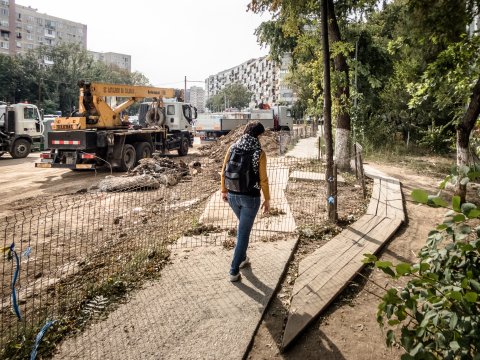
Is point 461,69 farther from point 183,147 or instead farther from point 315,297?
point 183,147

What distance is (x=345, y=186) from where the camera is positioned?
9609mm

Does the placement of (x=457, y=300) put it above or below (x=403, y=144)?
below

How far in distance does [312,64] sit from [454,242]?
752 centimetres

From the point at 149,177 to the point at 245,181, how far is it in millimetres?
7013

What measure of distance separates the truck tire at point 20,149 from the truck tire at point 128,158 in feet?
23.6

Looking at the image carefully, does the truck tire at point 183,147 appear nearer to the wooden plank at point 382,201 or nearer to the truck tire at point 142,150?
the truck tire at point 142,150

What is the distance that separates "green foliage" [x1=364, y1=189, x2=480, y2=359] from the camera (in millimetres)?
1384

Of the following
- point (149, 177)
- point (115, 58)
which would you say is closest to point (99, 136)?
point (149, 177)

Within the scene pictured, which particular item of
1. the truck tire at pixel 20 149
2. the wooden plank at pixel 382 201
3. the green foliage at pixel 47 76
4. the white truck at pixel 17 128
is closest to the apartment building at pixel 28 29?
the green foliage at pixel 47 76

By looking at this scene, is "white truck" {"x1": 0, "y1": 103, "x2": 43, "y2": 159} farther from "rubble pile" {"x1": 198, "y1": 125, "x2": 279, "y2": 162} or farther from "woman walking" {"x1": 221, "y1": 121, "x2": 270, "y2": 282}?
"woman walking" {"x1": 221, "y1": 121, "x2": 270, "y2": 282}

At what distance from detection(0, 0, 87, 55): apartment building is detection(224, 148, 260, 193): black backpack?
71.9 metres

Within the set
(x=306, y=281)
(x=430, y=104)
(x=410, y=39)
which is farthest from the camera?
(x=430, y=104)

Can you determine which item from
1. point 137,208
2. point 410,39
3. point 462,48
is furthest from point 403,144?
point 137,208

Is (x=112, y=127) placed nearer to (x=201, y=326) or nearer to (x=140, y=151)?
(x=140, y=151)
